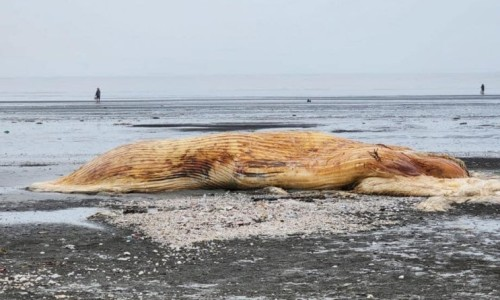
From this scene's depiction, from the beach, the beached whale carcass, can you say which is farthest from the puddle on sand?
the beached whale carcass

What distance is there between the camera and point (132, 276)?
9.47 m

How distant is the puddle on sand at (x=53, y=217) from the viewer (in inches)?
520

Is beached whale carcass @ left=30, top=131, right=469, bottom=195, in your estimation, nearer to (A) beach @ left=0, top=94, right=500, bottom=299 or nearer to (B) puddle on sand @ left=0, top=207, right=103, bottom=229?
(A) beach @ left=0, top=94, right=500, bottom=299

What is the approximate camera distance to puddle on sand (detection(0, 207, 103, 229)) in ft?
43.4

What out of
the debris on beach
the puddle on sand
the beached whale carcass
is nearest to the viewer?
the debris on beach

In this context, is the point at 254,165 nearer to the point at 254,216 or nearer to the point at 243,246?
the point at 254,216

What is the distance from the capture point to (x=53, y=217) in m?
13.8

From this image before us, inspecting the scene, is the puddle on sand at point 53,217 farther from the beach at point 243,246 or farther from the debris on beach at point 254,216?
the debris on beach at point 254,216

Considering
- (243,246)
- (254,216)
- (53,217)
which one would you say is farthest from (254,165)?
(243,246)

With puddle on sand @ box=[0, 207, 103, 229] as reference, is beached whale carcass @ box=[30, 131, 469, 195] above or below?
above

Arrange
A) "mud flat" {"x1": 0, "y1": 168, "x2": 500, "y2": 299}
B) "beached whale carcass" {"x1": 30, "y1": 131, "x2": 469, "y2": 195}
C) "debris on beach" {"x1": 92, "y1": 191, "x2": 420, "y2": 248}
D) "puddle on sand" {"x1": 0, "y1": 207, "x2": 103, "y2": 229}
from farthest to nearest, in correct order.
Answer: "beached whale carcass" {"x1": 30, "y1": 131, "x2": 469, "y2": 195}, "puddle on sand" {"x1": 0, "y1": 207, "x2": 103, "y2": 229}, "debris on beach" {"x1": 92, "y1": 191, "x2": 420, "y2": 248}, "mud flat" {"x1": 0, "y1": 168, "x2": 500, "y2": 299}

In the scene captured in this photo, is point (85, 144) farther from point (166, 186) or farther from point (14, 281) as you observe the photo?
point (14, 281)

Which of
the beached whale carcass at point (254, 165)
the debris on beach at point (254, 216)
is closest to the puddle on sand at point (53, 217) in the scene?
the debris on beach at point (254, 216)

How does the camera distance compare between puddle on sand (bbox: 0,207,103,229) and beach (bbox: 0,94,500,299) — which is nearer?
beach (bbox: 0,94,500,299)
